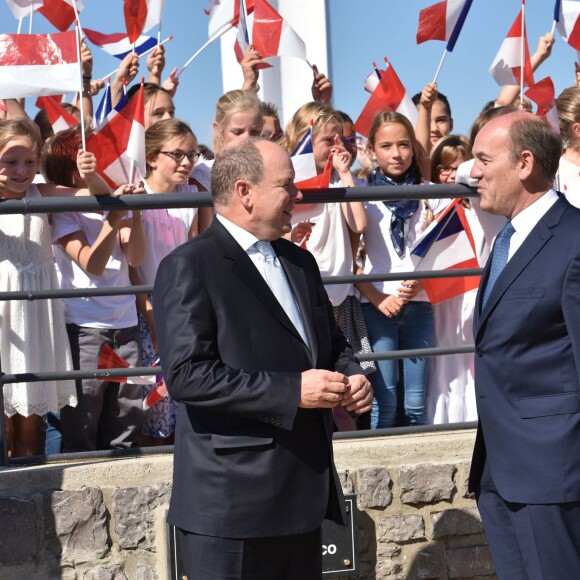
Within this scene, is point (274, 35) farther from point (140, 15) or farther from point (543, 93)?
point (543, 93)

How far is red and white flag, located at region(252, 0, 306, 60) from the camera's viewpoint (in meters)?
6.34

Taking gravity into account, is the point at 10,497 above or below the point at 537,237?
below

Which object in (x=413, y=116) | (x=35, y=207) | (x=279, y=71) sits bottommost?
(x=35, y=207)

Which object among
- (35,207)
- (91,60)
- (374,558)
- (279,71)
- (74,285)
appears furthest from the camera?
(279,71)

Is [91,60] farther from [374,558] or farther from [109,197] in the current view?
[374,558]

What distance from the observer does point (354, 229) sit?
5699mm

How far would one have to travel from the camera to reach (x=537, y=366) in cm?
354

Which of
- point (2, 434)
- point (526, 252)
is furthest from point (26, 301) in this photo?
point (526, 252)

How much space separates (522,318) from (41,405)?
96.3 inches

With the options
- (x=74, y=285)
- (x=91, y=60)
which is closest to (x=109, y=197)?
(x=74, y=285)

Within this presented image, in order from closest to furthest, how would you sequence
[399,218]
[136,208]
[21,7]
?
[136,208]
[21,7]
[399,218]

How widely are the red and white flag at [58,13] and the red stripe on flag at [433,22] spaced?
6.95 feet

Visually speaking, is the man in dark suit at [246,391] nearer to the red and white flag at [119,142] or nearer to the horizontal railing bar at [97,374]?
the horizontal railing bar at [97,374]

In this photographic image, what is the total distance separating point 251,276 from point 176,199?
1.13 m
